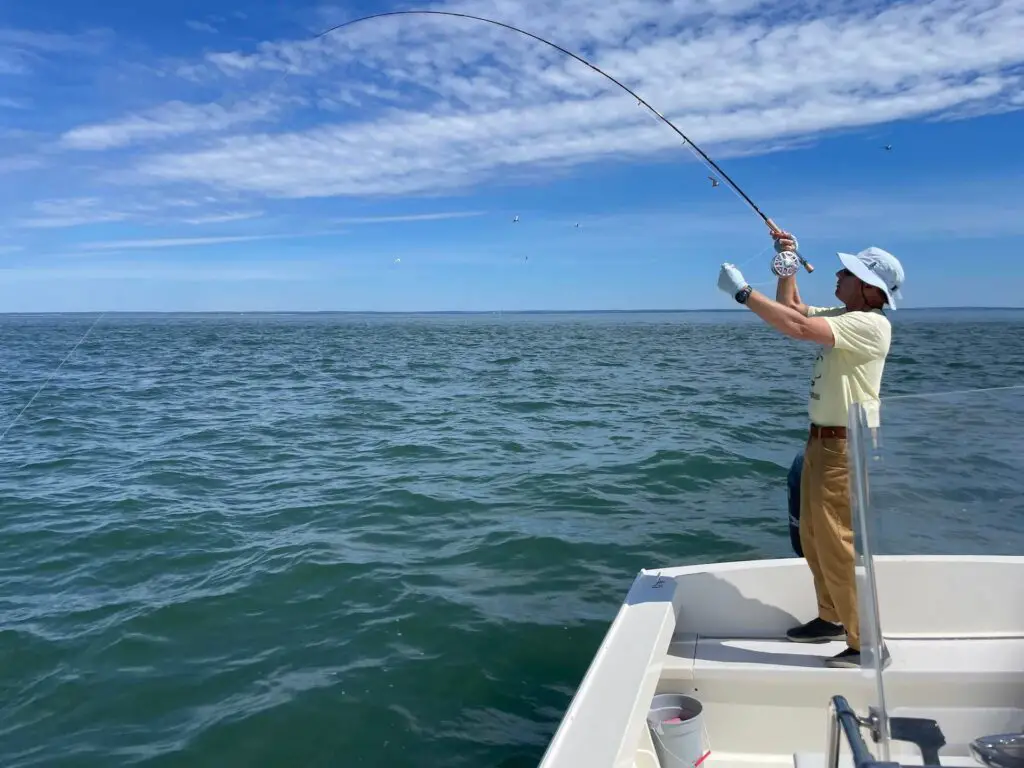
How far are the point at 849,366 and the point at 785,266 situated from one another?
2.11 ft

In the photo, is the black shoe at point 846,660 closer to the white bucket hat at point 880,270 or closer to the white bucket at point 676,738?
the white bucket at point 676,738

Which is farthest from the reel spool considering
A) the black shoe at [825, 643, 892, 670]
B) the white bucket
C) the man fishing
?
the white bucket

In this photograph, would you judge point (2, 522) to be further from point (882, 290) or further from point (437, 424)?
point (882, 290)

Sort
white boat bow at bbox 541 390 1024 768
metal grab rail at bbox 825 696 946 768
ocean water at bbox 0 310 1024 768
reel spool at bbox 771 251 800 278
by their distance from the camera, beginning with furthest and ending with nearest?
ocean water at bbox 0 310 1024 768
reel spool at bbox 771 251 800 278
white boat bow at bbox 541 390 1024 768
metal grab rail at bbox 825 696 946 768

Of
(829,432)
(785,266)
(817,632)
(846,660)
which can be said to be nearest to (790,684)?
(846,660)

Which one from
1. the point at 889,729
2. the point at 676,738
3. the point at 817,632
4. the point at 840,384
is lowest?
the point at 676,738

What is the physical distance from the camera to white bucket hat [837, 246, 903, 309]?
3.92 metres

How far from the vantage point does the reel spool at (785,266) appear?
14.1ft

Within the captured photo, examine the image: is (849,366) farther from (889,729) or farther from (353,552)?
(353,552)

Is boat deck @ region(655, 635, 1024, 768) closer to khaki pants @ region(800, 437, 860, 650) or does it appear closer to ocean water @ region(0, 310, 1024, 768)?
khaki pants @ region(800, 437, 860, 650)

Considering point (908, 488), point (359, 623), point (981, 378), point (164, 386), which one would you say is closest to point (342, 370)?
point (164, 386)

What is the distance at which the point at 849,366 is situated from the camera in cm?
395

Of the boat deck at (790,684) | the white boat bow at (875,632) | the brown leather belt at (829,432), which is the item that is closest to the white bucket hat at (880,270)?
the brown leather belt at (829,432)

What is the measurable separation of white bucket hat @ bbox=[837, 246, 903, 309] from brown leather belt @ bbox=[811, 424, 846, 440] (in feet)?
2.11
